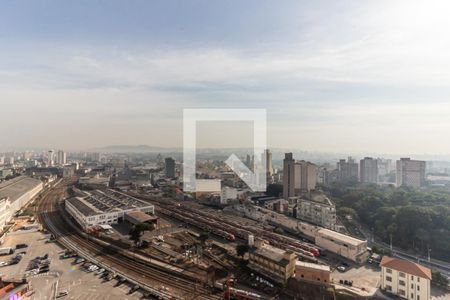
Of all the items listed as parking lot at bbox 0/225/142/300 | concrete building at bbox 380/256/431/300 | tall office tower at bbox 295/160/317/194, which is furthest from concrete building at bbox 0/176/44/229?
tall office tower at bbox 295/160/317/194

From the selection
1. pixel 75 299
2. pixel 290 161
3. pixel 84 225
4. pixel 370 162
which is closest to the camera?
pixel 75 299

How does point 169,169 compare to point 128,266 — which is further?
point 169,169

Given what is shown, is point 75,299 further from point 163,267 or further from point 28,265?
point 28,265

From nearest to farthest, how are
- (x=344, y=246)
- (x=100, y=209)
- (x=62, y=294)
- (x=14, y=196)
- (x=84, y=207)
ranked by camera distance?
1. (x=62, y=294)
2. (x=344, y=246)
3. (x=100, y=209)
4. (x=84, y=207)
5. (x=14, y=196)

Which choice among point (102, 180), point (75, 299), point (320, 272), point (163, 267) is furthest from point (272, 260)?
point (102, 180)

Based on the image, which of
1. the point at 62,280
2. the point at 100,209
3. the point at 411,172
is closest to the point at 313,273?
the point at 62,280

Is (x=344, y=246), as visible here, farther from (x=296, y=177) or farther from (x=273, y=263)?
(x=296, y=177)

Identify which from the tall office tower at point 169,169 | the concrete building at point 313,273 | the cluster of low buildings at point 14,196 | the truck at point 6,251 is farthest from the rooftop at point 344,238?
the tall office tower at point 169,169
